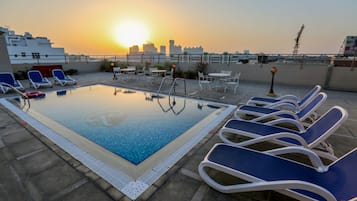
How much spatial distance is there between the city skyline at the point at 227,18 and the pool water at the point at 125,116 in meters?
4.99

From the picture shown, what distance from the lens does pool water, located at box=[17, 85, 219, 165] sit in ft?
10.6

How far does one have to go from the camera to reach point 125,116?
15.1 ft

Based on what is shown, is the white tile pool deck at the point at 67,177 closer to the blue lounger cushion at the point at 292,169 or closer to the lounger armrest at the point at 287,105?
the blue lounger cushion at the point at 292,169

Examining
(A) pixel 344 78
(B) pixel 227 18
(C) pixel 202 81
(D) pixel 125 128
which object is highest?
(B) pixel 227 18

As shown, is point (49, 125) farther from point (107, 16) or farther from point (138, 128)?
point (107, 16)

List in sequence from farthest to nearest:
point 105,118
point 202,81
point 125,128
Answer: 1. point 202,81
2. point 105,118
3. point 125,128

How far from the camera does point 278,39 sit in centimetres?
1069

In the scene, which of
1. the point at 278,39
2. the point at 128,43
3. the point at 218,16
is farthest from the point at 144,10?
the point at 278,39

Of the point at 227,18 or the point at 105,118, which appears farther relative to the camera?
the point at 227,18

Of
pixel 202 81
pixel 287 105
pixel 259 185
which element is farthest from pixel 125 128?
pixel 202 81

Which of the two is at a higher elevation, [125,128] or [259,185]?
[259,185]

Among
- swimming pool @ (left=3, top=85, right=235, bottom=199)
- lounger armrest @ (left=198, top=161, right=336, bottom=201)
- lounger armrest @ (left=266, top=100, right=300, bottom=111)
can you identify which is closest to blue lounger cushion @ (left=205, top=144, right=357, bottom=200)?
lounger armrest @ (left=198, top=161, right=336, bottom=201)

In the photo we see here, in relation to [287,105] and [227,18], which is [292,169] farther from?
[227,18]

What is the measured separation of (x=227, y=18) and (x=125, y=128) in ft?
28.3
